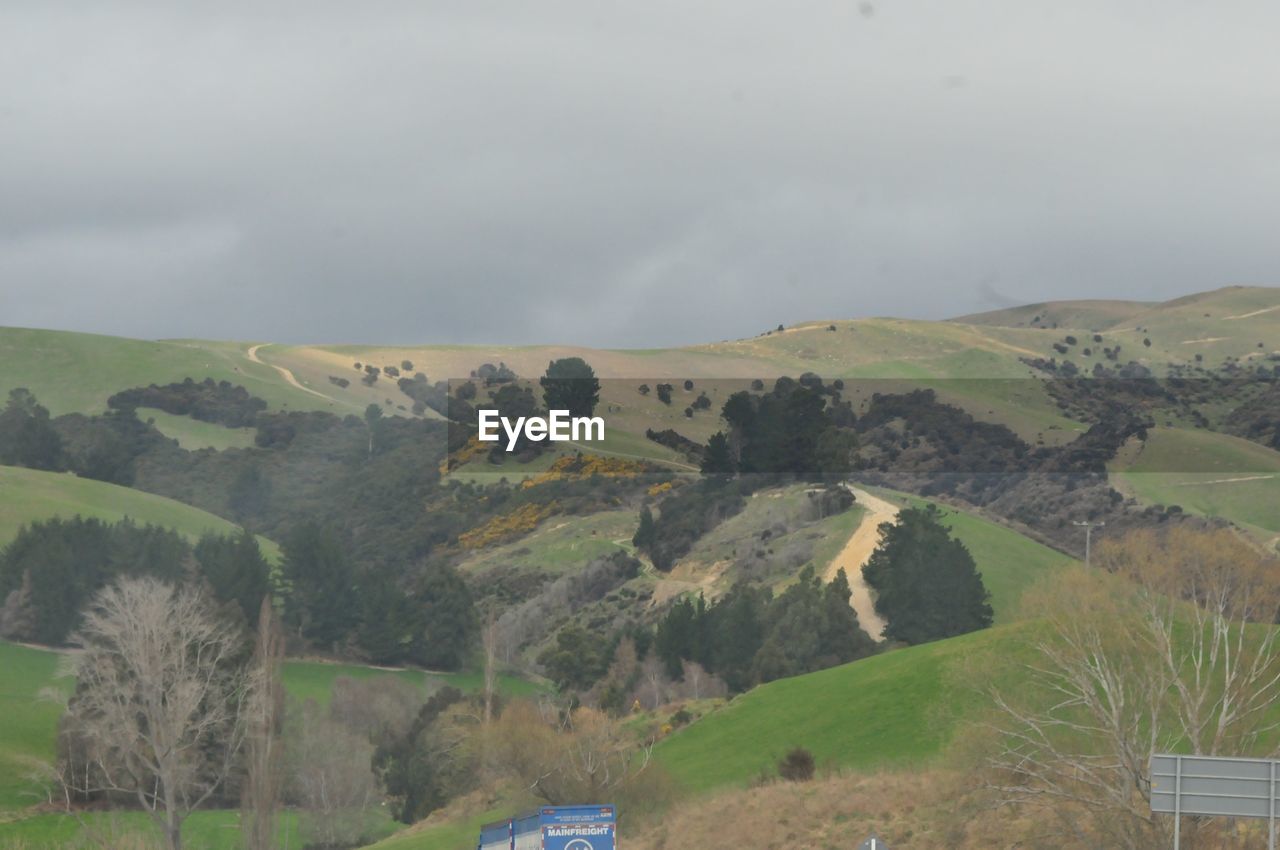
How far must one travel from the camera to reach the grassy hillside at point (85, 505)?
5581 inches

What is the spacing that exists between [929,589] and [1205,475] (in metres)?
61.2

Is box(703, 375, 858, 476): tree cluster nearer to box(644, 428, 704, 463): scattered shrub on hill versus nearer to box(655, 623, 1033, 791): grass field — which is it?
box(644, 428, 704, 463): scattered shrub on hill

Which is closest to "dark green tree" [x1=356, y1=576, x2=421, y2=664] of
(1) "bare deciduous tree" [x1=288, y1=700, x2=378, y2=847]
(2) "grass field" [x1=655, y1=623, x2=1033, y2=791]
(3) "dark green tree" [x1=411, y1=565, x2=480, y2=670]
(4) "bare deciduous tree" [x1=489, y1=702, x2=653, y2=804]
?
(3) "dark green tree" [x1=411, y1=565, x2=480, y2=670]

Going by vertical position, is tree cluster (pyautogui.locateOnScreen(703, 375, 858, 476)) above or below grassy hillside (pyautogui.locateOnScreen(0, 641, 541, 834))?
above

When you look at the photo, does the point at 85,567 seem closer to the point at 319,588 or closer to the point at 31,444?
the point at 319,588

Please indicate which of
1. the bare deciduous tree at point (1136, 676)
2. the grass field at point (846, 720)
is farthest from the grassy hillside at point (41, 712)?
the bare deciduous tree at point (1136, 676)

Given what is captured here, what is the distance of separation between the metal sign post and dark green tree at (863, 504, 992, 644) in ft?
233

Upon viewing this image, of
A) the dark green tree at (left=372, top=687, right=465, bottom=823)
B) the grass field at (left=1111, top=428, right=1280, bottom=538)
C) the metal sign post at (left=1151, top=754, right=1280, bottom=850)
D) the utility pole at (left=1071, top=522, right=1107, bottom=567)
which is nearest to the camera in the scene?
the metal sign post at (left=1151, top=754, right=1280, bottom=850)

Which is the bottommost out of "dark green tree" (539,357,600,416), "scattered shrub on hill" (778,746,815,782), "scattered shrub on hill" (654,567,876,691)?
"scattered shrub on hill" (654,567,876,691)

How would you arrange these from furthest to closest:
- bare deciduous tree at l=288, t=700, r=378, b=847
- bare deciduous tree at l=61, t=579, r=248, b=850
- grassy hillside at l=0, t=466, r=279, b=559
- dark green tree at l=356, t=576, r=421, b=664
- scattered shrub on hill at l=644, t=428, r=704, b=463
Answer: scattered shrub on hill at l=644, t=428, r=704, b=463
grassy hillside at l=0, t=466, r=279, b=559
dark green tree at l=356, t=576, r=421, b=664
bare deciduous tree at l=288, t=700, r=378, b=847
bare deciduous tree at l=61, t=579, r=248, b=850

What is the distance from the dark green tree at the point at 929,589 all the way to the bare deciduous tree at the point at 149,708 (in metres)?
36.6

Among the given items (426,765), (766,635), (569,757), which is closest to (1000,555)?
(766,635)

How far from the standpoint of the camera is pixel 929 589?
104000 millimetres

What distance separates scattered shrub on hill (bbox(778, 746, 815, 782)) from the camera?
63938mm
